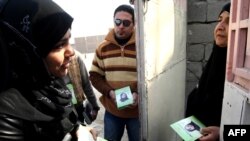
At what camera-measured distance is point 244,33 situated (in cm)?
107

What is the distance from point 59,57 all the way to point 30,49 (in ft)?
0.50

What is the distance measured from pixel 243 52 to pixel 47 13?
892mm

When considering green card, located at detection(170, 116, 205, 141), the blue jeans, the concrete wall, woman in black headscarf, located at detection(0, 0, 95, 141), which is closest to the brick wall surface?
the concrete wall

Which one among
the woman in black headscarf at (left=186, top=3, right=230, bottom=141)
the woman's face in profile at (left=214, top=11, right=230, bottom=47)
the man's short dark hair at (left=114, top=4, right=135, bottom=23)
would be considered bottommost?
the woman in black headscarf at (left=186, top=3, right=230, bottom=141)

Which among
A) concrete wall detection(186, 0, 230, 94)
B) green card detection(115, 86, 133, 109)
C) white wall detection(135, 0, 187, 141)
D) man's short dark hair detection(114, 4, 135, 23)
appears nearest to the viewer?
white wall detection(135, 0, 187, 141)

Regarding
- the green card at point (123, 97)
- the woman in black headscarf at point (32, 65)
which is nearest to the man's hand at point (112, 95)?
the green card at point (123, 97)

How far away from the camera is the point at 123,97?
85.2 inches

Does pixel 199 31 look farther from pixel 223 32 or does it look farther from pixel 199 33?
pixel 223 32

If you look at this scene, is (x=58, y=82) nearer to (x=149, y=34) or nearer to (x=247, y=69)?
(x=149, y=34)

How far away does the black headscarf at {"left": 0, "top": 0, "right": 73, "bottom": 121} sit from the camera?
1052mm

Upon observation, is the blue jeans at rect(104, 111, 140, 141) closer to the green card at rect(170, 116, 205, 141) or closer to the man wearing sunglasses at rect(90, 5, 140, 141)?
the man wearing sunglasses at rect(90, 5, 140, 141)

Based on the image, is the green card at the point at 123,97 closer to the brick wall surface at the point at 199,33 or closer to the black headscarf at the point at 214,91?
the black headscarf at the point at 214,91

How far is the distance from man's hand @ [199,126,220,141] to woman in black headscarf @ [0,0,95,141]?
0.89 m

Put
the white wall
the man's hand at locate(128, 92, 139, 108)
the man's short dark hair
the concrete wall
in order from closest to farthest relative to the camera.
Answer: the white wall → the man's hand at locate(128, 92, 139, 108) → the man's short dark hair → the concrete wall
